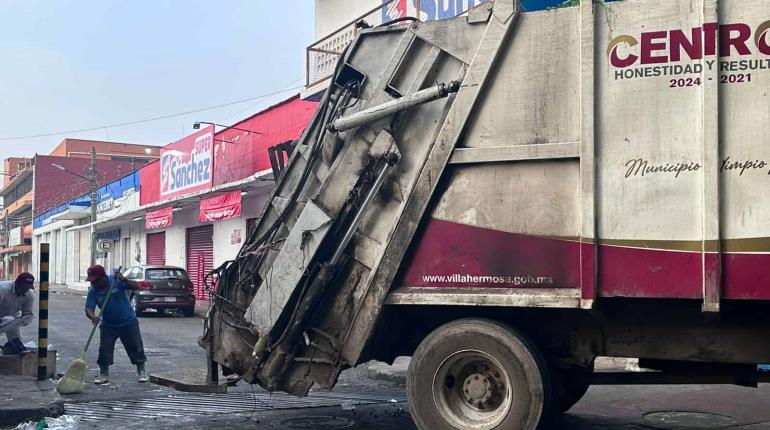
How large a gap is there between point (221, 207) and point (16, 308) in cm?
1265

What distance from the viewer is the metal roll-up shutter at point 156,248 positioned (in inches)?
1222

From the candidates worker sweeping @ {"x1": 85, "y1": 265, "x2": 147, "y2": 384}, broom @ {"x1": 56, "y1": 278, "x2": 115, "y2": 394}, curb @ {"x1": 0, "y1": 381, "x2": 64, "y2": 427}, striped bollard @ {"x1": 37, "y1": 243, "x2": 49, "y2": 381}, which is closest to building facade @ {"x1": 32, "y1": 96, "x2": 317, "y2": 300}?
worker sweeping @ {"x1": 85, "y1": 265, "x2": 147, "y2": 384}

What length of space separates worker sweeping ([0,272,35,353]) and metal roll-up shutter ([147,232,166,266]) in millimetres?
21838

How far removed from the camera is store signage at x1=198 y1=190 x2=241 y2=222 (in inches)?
818

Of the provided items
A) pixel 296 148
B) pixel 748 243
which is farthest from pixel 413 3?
pixel 748 243

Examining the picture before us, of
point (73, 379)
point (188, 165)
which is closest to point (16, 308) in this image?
point (73, 379)

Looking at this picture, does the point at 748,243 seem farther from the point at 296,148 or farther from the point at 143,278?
the point at 143,278

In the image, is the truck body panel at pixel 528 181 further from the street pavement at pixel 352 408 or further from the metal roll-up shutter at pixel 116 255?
the metal roll-up shutter at pixel 116 255

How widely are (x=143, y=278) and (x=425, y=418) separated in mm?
16181

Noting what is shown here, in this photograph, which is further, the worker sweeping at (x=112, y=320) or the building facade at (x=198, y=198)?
the building facade at (x=198, y=198)

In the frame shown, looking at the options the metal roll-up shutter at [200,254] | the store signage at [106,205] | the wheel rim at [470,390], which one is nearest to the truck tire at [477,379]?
the wheel rim at [470,390]

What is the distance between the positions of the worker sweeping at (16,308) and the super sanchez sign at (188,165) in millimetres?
13758

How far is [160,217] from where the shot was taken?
91.8 ft

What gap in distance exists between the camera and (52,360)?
353 inches
